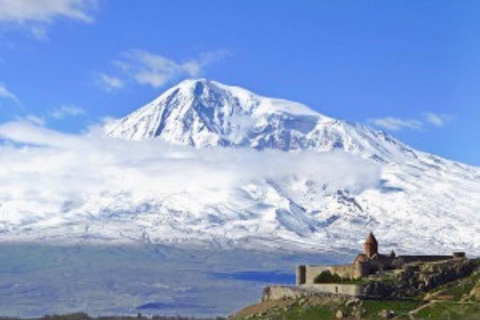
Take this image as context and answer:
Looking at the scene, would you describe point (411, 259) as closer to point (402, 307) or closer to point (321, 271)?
point (321, 271)

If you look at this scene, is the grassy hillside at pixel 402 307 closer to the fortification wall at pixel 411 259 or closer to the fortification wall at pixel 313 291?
the fortification wall at pixel 313 291

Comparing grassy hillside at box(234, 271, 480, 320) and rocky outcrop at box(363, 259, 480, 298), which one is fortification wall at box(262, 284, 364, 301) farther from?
grassy hillside at box(234, 271, 480, 320)

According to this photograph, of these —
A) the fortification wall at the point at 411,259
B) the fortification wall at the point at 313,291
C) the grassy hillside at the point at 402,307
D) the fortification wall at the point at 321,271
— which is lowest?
the grassy hillside at the point at 402,307

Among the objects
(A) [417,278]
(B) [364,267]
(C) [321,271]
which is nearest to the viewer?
(A) [417,278]

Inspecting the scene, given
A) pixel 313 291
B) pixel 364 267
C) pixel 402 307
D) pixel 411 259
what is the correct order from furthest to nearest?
pixel 411 259, pixel 364 267, pixel 313 291, pixel 402 307

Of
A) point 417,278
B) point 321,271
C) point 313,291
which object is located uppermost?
point 321,271

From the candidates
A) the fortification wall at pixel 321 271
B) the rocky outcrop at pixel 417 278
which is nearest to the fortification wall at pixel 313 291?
the rocky outcrop at pixel 417 278

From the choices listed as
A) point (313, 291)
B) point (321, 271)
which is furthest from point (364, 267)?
point (321, 271)

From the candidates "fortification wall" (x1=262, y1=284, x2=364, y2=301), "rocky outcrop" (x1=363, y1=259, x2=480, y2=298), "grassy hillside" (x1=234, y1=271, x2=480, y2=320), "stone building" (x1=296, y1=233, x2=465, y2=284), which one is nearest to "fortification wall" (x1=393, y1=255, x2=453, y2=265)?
"stone building" (x1=296, y1=233, x2=465, y2=284)

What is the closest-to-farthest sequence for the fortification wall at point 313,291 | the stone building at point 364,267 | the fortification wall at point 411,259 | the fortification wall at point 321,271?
the fortification wall at point 313,291 → the stone building at point 364,267 → the fortification wall at point 321,271 → the fortification wall at point 411,259

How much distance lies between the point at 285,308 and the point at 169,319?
121464 millimetres

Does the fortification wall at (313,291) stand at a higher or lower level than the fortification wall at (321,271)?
lower

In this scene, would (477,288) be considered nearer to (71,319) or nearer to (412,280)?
(412,280)

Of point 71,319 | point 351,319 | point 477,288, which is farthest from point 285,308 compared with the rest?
point 71,319
